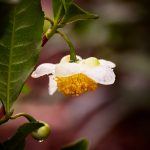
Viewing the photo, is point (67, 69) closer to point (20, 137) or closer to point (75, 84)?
point (75, 84)

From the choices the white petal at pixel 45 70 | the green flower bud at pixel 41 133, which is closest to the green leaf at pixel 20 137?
the green flower bud at pixel 41 133

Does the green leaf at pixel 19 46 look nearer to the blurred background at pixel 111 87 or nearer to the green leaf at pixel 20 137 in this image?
the green leaf at pixel 20 137

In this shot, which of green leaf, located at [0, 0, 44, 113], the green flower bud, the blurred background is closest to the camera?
green leaf, located at [0, 0, 44, 113]

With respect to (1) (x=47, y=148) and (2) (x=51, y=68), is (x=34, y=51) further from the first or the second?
(1) (x=47, y=148)

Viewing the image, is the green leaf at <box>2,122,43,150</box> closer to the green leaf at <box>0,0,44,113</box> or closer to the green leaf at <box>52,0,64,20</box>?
the green leaf at <box>0,0,44,113</box>

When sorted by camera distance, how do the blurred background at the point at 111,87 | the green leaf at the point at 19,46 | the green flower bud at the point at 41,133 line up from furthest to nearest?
1. the blurred background at the point at 111,87
2. the green flower bud at the point at 41,133
3. the green leaf at the point at 19,46

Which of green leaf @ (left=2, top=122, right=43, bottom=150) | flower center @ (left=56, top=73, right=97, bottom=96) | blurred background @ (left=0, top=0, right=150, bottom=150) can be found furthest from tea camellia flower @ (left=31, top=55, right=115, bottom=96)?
blurred background @ (left=0, top=0, right=150, bottom=150)

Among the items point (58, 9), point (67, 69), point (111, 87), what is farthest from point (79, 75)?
point (111, 87)
